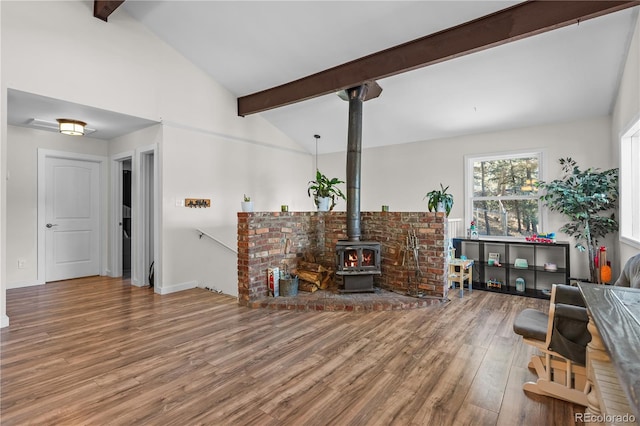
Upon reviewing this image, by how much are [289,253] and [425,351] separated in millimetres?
2361

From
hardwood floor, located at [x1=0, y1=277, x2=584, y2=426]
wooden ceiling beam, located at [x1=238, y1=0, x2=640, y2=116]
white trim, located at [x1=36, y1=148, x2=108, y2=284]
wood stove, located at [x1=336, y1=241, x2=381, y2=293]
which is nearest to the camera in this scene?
hardwood floor, located at [x1=0, y1=277, x2=584, y2=426]

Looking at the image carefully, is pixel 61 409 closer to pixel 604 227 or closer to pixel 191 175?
pixel 191 175

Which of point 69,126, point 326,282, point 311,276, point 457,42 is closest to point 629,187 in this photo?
point 457,42

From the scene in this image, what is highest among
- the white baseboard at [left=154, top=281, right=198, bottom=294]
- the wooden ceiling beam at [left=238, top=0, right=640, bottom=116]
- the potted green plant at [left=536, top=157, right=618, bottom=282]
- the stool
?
the wooden ceiling beam at [left=238, top=0, right=640, bottom=116]

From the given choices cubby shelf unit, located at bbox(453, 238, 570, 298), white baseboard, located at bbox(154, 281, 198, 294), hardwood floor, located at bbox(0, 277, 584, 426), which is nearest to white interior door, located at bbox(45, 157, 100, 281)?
hardwood floor, located at bbox(0, 277, 584, 426)

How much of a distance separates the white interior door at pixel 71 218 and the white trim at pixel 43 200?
0.05 metres

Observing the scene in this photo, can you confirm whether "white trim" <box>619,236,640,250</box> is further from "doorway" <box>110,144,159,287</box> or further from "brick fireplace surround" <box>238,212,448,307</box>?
"doorway" <box>110,144,159,287</box>

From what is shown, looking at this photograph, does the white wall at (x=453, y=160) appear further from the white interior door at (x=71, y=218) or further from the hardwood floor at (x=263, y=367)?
the white interior door at (x=71, y=218)

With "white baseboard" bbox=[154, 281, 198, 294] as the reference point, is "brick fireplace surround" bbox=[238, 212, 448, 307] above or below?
above

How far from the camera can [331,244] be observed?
15.9ft

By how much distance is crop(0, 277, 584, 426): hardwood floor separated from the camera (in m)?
1.81

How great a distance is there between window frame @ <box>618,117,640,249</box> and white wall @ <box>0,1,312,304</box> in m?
5.27

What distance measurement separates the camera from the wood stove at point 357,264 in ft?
13.7

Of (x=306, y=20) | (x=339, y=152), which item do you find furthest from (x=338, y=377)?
(x=339, y=152)
